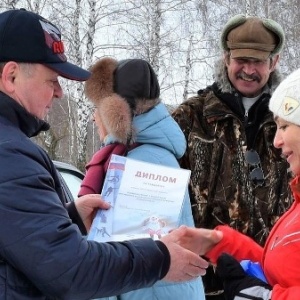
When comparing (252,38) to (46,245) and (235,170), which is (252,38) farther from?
(46,245)

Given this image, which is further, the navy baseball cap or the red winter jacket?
the red winter jacket

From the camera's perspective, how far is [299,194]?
81.7 inches

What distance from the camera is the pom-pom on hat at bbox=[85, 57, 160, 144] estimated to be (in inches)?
104

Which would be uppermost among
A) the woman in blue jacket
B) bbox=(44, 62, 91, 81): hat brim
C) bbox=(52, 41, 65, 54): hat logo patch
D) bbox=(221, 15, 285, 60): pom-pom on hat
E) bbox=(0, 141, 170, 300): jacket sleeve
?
bbox=(221, 15, 285, 60): pom-pom on hat

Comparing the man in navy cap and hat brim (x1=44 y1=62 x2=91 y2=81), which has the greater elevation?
hat brim (x1=44 y1=62 x2=91 y2=81)

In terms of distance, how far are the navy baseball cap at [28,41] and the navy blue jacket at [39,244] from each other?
0.15 m

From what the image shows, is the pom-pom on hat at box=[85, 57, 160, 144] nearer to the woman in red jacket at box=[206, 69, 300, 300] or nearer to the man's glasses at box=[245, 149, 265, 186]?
the man's glasses at box=[245, 149, 265, 186]

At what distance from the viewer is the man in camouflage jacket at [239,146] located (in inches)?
120

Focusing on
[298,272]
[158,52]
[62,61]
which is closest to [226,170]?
[298,272]

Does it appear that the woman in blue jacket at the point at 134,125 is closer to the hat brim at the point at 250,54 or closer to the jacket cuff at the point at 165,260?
the hat brim at the point at 250,54

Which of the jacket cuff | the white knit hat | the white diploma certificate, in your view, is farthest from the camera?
the white diploma certificate

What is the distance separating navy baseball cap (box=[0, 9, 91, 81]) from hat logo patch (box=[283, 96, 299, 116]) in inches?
31.1

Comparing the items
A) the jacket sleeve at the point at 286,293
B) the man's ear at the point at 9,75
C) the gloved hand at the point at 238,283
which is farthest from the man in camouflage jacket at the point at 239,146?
the man's ear at the point at 9,75

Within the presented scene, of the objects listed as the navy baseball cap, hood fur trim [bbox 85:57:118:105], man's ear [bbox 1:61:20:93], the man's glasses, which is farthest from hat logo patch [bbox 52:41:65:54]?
the man's glasses
